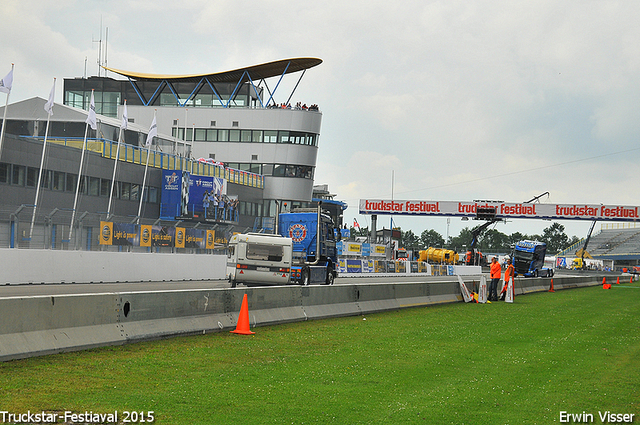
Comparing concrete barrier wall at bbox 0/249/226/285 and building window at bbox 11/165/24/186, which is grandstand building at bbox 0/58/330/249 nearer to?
building window at bbox 11/165/24/186

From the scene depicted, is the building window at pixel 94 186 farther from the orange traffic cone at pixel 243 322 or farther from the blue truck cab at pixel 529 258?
the orange traffic cone at pixel 243 322

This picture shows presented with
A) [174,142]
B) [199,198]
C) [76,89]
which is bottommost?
[199,198]

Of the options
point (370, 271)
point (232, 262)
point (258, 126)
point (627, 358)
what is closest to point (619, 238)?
point (258, 126)

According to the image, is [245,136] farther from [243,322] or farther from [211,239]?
[243,322]

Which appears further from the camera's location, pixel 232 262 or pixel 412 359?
pixel 232 262

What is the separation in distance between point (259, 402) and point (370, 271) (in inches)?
1873

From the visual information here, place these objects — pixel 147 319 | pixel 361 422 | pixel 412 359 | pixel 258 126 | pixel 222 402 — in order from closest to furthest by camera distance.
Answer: pixel 361 422 → pixel 222 402 → pixel 412 359 → pixel 147 319 → pixel 258 126

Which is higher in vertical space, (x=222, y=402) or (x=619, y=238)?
(x=619, y=238)

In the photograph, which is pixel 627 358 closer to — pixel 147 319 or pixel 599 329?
pixel 599 329

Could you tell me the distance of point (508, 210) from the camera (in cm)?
7825

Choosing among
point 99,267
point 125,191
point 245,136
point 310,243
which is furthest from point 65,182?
point 245,136

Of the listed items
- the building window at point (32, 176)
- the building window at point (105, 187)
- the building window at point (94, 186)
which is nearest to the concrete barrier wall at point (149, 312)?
the building window at point (32, 176)

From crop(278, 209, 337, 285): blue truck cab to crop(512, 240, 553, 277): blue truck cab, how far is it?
37.0 meters

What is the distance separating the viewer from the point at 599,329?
51.9ft
